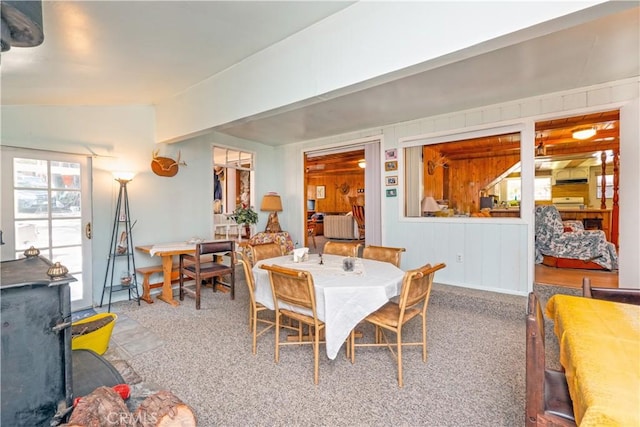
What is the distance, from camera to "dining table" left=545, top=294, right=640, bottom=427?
844 mm

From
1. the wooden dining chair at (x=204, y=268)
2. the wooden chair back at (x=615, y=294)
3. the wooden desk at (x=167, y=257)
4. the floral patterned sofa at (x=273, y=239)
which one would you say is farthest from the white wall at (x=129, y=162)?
the wooden chair back at (x=615, y=294)

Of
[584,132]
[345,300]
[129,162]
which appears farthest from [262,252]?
[584,132]

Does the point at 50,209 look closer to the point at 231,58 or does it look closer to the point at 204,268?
the point at 204,268

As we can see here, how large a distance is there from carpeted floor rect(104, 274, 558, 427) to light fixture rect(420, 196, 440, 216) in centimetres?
162

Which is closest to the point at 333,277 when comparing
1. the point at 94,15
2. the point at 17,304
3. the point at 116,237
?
the point at 17,304

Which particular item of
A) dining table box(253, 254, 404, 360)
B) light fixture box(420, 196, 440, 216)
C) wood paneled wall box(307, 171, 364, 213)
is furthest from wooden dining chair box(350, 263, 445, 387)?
wood paneled wall box(307, 171, 364, 213)

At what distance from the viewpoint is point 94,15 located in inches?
70.4

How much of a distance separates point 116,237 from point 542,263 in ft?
21.2

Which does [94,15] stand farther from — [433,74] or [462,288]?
[462,288]

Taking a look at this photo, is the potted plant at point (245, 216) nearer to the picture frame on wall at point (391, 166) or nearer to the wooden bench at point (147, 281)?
the wooden bench at point (147, 281)

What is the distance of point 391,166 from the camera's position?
4.56 meters

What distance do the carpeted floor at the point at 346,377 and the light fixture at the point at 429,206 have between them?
1.62 meters

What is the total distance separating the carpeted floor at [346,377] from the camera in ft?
5.73

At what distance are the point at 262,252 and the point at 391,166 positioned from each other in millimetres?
2462
